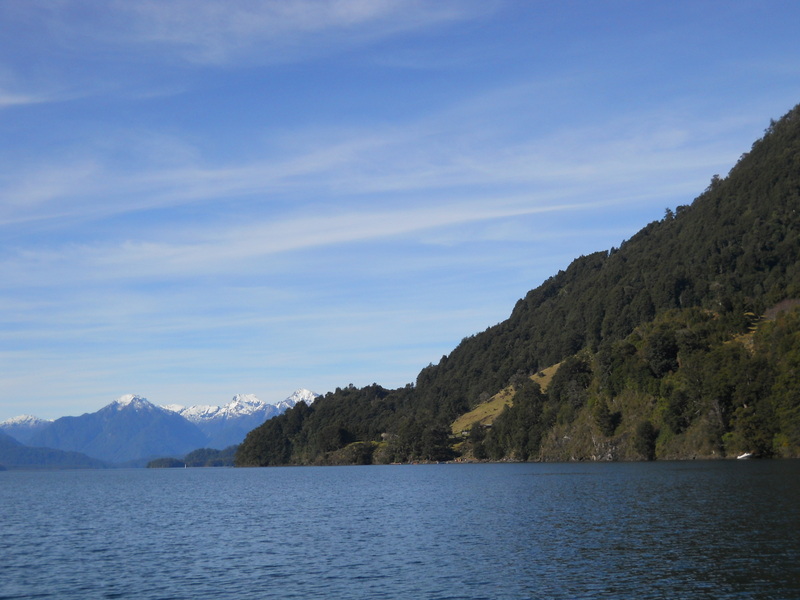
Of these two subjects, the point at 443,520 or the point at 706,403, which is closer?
the point at 443,520

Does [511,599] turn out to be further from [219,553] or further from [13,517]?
[13,517]

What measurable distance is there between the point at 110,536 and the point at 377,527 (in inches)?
1096

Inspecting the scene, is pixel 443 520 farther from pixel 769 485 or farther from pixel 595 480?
pixel 595 480

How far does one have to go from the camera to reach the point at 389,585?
1843 inches

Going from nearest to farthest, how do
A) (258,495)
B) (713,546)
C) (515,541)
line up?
(713,546), (515,541), (258,495)

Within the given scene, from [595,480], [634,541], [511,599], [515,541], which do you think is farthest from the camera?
[595,480]

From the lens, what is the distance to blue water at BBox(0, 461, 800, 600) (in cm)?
4556

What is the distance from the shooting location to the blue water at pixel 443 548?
1794 inches

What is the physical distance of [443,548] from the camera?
60719 millimetres

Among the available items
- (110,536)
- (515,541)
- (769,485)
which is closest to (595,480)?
(769,485)

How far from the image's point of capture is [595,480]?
129 m

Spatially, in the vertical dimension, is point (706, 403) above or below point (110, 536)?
above

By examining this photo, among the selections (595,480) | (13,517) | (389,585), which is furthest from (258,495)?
(389,585)

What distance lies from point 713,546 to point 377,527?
34.8 metres
